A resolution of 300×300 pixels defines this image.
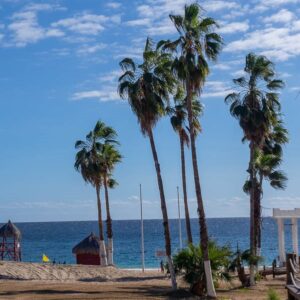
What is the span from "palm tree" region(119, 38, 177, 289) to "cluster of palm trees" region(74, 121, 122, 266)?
1601 centimetres

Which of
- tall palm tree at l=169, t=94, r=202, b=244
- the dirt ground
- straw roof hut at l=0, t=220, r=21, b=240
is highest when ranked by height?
tall palm tree at l=169, t=94, r=202, b=244

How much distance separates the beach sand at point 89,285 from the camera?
103ft

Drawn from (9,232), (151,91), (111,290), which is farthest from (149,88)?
(9,232)

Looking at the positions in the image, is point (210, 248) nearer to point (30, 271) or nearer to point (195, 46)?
point (195, 46)

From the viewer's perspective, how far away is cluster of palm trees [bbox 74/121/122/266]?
51.6 meters

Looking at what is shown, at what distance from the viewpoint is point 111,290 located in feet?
112

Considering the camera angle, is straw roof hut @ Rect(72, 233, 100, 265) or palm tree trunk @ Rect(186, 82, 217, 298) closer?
palm tree trunk @ Rect(186, 82, 217, 298)

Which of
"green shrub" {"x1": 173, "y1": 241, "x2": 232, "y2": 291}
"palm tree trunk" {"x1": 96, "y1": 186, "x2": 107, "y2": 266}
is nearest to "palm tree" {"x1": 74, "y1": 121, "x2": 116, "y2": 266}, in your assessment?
"palm tree trunk" {"x1": 96, "y1": 186, "x2": 107, "y2": 266}

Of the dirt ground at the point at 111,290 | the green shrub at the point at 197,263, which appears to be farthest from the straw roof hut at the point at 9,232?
the green shrub at the point at 197,263

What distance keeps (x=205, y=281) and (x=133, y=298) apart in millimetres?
3413

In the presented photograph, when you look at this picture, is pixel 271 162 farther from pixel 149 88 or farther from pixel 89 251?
pixel 89 251

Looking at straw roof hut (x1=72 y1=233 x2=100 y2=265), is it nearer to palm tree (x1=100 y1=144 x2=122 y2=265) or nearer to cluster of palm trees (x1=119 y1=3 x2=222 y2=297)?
palm tree (x1=100 y1=144 x2=122 y2=265)

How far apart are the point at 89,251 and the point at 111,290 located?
23.5 m

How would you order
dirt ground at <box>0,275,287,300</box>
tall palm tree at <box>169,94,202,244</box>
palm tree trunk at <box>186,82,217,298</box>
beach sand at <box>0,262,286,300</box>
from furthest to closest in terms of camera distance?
tall palm tree at <box>169,94,202,244</box> → beach sand at <box>0,262,286,300</box> → dirt ground at <box>0,275,287,300</box> → palm tree trunk at <box>186,82,217,298</box>
